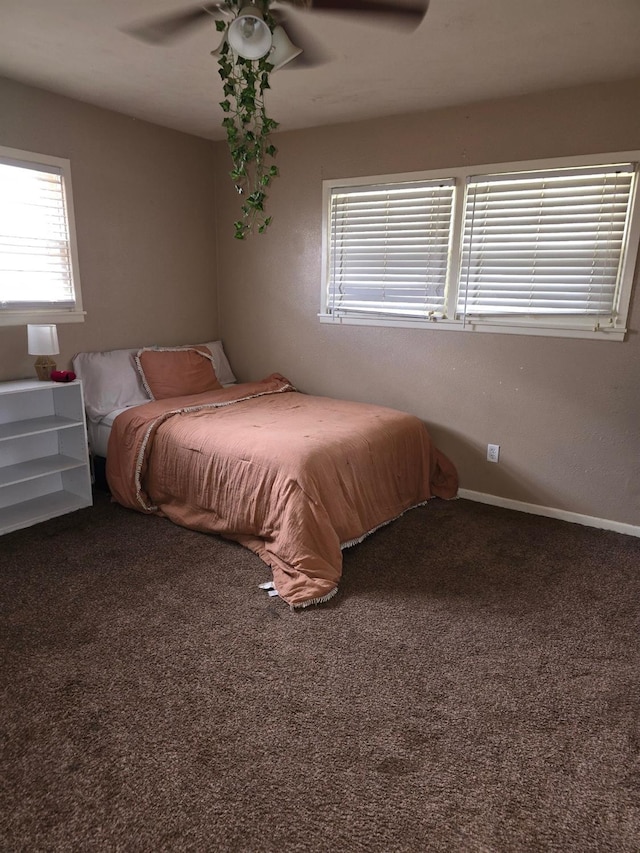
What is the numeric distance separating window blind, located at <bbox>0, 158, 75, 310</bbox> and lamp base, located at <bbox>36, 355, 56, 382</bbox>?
35 cm

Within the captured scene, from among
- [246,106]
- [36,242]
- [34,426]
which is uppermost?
[246,106]

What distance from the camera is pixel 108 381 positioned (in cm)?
362

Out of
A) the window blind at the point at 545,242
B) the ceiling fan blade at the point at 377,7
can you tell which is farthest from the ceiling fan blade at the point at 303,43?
the window blind at the point at 545,242

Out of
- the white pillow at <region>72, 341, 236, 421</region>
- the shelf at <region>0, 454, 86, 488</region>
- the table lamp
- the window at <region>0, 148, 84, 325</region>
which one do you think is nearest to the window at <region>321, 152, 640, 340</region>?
the white pillow at <region>72, 341, 236, 421</region>

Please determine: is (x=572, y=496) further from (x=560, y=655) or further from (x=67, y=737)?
(x=67, y=737)

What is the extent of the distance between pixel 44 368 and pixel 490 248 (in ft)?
8.95

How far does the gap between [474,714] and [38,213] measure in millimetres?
3443

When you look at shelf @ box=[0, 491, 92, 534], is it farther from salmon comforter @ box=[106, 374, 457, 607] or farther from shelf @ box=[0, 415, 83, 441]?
shelf @ box=[0, 415, 83, 441]

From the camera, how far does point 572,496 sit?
327 cm

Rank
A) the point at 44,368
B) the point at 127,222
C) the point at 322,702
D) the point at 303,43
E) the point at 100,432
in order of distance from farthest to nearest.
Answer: the point at 127,222 < the point at 100,432 < the point at 44,368 < the point at 303,43 < the point at 322,702

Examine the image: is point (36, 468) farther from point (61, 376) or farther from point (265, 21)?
point (265, 21)

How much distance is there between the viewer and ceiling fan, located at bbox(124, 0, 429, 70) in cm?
191

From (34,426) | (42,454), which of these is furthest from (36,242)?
(42,454)

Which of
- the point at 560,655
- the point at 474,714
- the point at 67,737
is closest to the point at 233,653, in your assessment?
the point at 67,737
